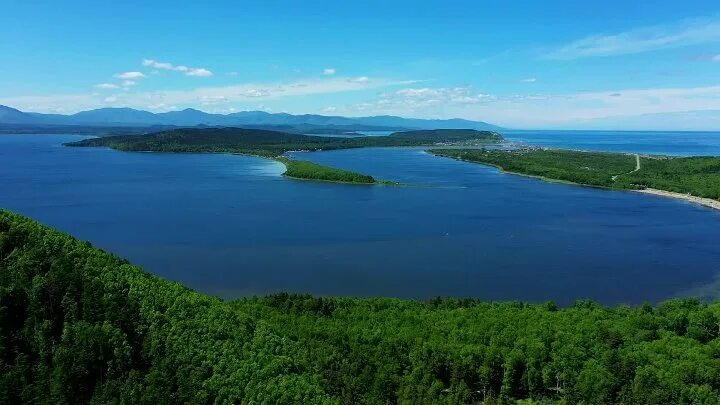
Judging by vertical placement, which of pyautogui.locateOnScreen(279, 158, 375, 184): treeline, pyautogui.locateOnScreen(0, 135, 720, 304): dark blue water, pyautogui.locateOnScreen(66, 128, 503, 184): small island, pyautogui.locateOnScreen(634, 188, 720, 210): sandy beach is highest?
pyautogui.locateOnScreen(66, 128, 503, 184): small island

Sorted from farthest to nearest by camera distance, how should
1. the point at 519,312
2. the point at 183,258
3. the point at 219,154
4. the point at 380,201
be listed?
the point at 219,154 → the point at 380,201 → the point at 183,258 → the point at 519,312

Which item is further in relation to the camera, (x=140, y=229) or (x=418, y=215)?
(x=418, y=215)

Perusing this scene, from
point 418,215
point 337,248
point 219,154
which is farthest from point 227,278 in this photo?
point 219,154

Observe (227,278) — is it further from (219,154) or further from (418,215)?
(219,154)

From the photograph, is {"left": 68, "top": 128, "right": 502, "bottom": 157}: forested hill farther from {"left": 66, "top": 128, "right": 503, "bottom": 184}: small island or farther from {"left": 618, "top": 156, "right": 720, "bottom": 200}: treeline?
{"left": 618, "top": 156, "right": 720, "bottom": 200}: treeline

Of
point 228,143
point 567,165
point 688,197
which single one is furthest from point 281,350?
point 228,143

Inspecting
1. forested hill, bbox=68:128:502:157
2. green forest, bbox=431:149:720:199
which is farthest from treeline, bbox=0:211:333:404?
forested hill, bbox=68:128:502:157
